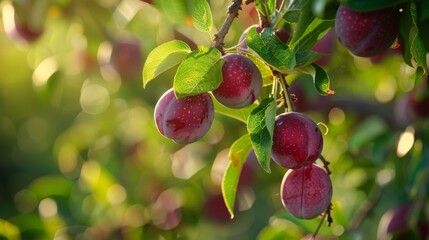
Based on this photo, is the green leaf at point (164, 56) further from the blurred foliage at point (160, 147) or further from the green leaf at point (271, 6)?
the blurred foliage at point (160, 147)

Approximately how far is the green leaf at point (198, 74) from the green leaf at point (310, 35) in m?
0.08

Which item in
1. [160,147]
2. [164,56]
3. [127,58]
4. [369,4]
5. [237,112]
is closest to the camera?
[369,4]

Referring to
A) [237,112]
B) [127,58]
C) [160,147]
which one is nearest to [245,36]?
[237,112]

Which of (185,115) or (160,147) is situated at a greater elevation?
(185,115)

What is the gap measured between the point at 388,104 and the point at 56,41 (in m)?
0.66

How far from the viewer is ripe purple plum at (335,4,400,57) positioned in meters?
0.59

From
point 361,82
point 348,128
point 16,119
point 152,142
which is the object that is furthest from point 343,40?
point 16,119

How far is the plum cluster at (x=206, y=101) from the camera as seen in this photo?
24.6 inches

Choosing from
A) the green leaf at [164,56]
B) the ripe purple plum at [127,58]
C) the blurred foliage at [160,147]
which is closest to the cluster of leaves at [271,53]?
the green leaf at [164,56]

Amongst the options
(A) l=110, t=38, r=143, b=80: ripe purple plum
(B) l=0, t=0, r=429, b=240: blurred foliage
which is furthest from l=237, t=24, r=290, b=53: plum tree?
(A) l=110, t=38, r=143, b=80: ripe purple plum

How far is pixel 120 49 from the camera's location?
1.34m

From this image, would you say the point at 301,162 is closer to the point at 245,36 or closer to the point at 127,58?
the point at 245,36

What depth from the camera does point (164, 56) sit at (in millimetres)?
670

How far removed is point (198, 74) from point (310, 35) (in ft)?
0.37
